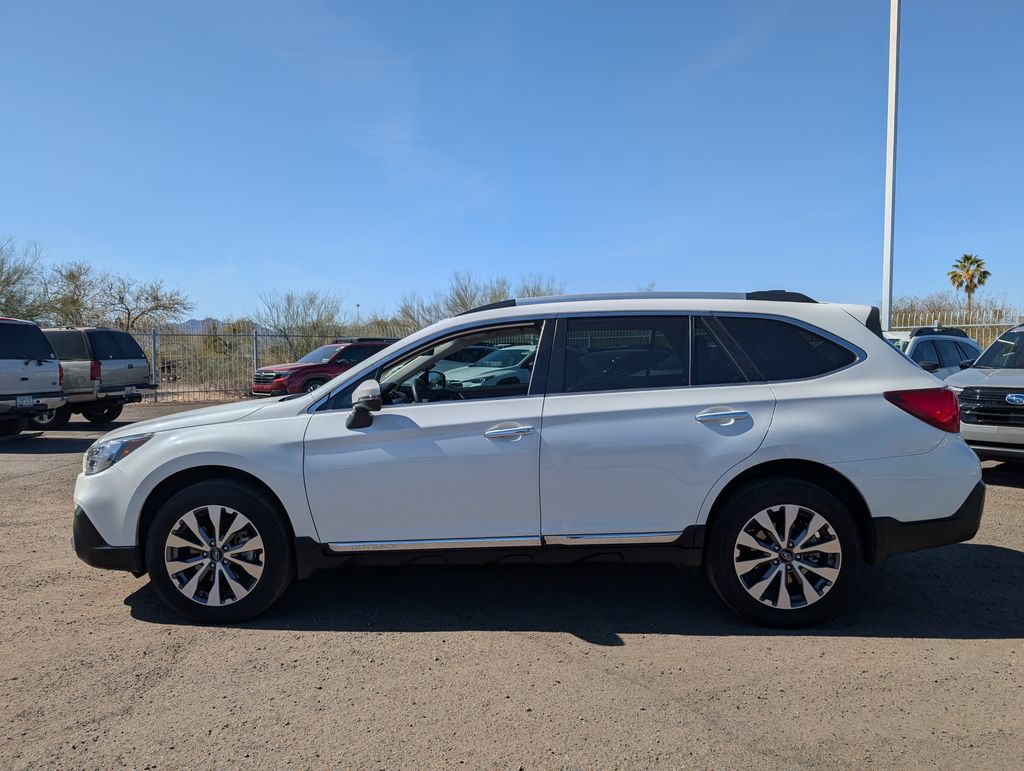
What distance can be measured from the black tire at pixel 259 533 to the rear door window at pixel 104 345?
1128 centimetres

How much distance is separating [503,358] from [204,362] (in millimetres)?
18640

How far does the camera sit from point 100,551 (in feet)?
12.8

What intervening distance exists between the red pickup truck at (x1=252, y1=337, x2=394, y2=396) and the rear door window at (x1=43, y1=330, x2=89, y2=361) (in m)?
4.08

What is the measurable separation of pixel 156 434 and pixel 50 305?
2587 centimetres

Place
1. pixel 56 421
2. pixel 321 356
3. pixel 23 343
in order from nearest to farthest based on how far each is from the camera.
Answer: pixel 23 343 < pixel 56 421 < pixel 321 356

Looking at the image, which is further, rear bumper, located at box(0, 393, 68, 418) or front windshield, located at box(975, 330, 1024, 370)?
rear bumper, located at box(0, 393, 68, 418)

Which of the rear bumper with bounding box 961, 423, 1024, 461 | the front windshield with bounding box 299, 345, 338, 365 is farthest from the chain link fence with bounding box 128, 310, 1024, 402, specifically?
the rear bumper with bounding box 961, 423, 1024, 461

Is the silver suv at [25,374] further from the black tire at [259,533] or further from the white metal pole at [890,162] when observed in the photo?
the white metal pole at [890,162]

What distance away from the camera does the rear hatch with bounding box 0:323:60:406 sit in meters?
10.6

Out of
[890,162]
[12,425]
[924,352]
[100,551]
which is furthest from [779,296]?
[890,162]

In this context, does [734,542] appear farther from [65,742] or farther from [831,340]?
[65,742]

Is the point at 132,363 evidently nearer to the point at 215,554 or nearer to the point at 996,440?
the point at 215,554

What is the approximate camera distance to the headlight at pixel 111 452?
400 cm

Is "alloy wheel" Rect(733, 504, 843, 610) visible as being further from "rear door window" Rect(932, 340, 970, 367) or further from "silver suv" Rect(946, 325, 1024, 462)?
"rear door window" Rect(932, 340, 970, 367)
